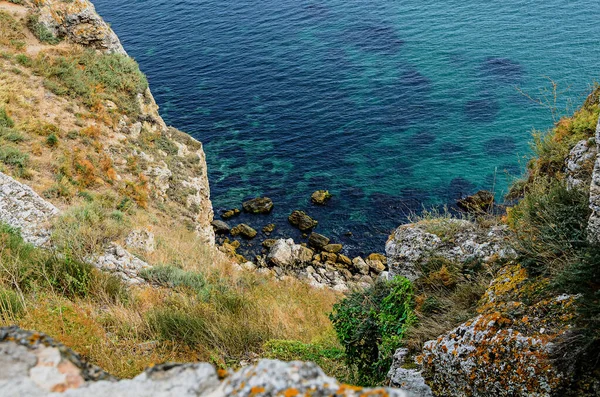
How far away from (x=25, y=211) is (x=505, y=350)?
13.0m

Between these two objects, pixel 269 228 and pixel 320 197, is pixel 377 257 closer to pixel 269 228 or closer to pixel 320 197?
pixel 320 197

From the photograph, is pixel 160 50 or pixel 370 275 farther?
pixel 160 50

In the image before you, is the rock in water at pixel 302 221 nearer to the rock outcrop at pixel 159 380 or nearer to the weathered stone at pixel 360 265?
the weathered stone at pixel 360 265

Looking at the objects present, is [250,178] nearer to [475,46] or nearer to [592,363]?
[475,46]

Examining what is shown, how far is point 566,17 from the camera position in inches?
2127

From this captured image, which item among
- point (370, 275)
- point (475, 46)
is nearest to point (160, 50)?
point (475, 46)

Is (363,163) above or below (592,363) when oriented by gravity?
below

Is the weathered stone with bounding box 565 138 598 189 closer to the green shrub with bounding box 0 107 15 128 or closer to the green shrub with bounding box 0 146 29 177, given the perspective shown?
the green shrub with bounding box 0 146 29 177

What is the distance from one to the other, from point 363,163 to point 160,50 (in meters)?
34.6

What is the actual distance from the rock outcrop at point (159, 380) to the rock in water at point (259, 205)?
3242cm

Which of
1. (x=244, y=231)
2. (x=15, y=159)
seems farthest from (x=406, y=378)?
(x=244, y=231)

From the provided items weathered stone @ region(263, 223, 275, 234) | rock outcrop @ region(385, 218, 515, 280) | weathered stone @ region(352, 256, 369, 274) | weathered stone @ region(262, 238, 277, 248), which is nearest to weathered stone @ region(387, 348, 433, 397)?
rock outcrop @ region(385, 218, 515, 280)

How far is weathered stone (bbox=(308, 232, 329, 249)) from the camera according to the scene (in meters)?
31.4

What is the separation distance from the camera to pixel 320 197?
35531mm
